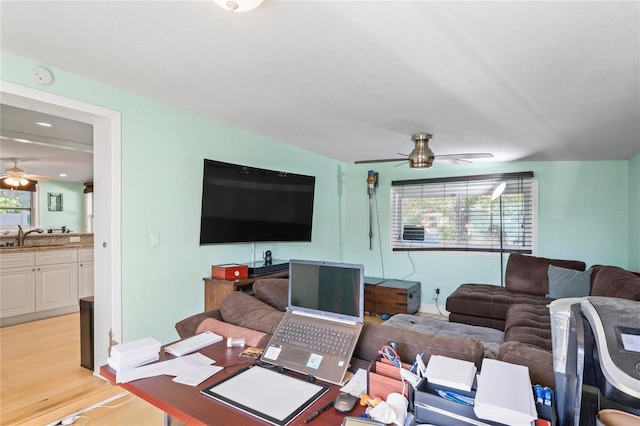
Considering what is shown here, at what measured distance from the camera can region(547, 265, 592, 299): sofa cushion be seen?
3.57 m

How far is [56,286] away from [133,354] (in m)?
4.07

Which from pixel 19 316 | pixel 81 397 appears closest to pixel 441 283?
pixel 81 397

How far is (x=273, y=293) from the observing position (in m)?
2.14

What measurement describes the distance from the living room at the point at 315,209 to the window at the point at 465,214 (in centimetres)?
12

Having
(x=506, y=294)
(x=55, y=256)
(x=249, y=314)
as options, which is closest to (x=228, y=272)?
(x=249, y=314)

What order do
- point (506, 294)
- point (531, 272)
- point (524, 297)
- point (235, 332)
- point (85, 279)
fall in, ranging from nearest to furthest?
point (235, 332), point (524, 297), point (506, 294), point (531, 272), point (85, 279)

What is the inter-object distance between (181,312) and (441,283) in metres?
3.46

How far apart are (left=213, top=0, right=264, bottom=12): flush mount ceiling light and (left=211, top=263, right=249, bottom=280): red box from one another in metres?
2.26

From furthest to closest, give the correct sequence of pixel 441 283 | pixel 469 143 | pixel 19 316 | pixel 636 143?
pixel 441 283 < pixel 19 316 < pixel 469 143 < pixel 636 143

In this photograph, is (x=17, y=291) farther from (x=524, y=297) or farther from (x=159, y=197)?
(x=524, y=297)

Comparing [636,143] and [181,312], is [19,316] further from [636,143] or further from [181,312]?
[636,143]

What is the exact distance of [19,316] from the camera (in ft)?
13.3

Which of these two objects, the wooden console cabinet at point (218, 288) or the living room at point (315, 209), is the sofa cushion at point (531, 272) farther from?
the wooden console cabinet at point (218, 288)

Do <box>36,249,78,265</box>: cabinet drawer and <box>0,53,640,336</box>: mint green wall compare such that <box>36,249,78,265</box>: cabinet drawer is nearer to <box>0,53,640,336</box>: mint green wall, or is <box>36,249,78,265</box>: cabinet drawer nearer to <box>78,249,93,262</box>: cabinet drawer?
<box>78,249,93,262</box>: cabinet drawer
